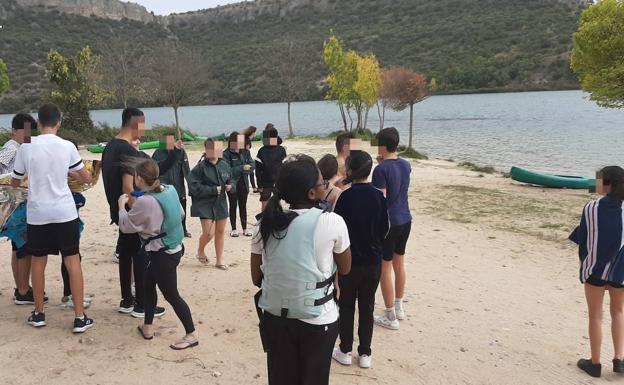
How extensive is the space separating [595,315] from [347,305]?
1997 millimetres

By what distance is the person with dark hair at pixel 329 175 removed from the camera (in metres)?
4.07

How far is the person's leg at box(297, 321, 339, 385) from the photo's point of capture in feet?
9.15

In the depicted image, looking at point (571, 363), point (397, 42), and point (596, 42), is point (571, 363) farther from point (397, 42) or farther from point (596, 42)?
point (397, 42)

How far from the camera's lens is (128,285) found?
16.4 feet

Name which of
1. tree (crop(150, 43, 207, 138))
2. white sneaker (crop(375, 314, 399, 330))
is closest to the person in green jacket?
white sneaker (crop(375, 314, 399, 330))

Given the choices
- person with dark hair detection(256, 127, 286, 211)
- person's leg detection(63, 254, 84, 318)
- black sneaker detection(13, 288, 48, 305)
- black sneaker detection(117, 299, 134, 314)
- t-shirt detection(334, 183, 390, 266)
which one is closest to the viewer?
t-shirt detection(334, 183, 390, 266)

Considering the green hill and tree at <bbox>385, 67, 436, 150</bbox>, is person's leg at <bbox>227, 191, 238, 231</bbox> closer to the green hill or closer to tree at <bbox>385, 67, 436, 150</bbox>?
tree at <bbox>385, 67, 436, 150</bbox>

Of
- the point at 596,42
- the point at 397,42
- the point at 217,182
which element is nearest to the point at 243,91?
the point at 397,42

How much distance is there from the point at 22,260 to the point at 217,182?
2.33 m

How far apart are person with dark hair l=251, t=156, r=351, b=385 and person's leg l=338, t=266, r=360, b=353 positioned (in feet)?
3.34

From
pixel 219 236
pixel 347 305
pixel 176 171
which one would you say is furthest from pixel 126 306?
pixel 176 171

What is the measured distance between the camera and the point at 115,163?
4.73 metres

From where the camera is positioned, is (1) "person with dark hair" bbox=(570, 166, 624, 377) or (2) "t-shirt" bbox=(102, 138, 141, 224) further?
A: (2) "t-shirt" bbox=(102, 138, 141, 224)

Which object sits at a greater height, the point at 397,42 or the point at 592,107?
the point at 397,42
